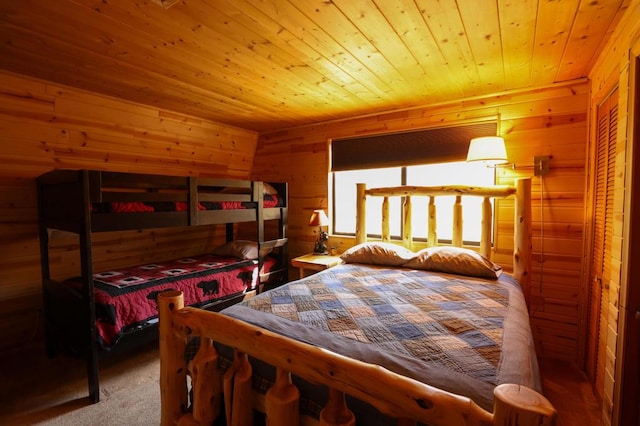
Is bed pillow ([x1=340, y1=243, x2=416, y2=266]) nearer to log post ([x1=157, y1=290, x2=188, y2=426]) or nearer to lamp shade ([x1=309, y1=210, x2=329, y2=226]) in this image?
lamp shade ([x1=309, y1=210, x2=329, y2=226])

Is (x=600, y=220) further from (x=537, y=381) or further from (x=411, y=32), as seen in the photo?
(x=411, y=32)

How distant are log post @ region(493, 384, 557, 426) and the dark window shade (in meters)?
2.52

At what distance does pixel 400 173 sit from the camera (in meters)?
3.23

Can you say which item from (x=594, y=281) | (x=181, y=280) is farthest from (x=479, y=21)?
(x=181, y=280)

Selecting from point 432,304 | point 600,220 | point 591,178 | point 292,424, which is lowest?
point 292,424

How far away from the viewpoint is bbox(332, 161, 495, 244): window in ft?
9.25

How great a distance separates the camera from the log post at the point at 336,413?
33.1 inches

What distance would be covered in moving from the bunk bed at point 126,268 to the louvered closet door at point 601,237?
8.92 ft

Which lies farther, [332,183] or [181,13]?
[332,183]

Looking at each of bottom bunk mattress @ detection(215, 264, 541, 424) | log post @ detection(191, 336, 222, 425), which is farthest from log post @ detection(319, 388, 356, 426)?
log post @ detection(191, 336, 222, 425)

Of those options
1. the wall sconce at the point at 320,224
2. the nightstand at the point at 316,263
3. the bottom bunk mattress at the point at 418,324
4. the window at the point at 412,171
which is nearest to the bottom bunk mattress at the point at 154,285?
the nightstand at the point at 316,263

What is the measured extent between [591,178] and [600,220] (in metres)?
0.37

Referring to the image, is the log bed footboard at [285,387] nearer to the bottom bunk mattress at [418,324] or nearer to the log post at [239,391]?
the log post at [239,391]

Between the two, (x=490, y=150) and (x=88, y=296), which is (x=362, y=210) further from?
(x=88, y=296)
